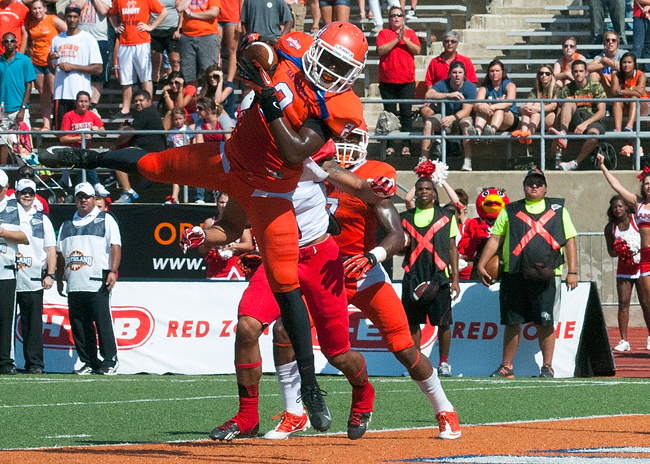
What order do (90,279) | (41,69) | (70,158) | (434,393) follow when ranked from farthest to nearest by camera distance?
(41,69) < (90,279) < (434,393) < (70,158)

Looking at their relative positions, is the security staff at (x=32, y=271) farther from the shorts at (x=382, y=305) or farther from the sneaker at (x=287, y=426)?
the shorts at (x=382, y=305)

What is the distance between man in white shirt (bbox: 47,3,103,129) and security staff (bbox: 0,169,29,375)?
15.3 feet

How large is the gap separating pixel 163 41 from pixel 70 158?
36.0ft

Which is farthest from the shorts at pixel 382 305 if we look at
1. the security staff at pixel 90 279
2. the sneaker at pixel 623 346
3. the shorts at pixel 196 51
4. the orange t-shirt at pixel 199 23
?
the orange t-shirt at pixel 199 23

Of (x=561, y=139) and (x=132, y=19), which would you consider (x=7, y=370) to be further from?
(x=561, y=139)

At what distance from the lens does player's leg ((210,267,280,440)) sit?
6.38 metres

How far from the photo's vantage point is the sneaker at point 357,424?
6.09 m

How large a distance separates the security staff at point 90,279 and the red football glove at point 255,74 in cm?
635

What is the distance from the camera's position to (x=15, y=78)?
15.6 metres

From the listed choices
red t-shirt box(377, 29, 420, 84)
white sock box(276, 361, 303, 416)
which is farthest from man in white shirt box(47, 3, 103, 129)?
white sock box(276, 361, 303, 416)

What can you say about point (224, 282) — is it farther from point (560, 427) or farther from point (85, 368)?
point (560, 427)

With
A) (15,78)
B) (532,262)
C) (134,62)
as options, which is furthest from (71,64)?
(532,262)

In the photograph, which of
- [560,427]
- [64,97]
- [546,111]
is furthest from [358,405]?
[64,97]

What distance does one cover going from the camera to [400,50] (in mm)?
15328
